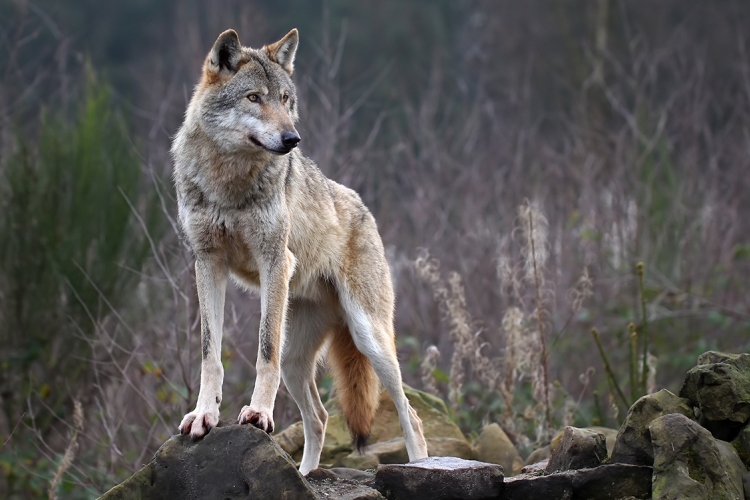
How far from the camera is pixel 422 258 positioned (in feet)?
23.3

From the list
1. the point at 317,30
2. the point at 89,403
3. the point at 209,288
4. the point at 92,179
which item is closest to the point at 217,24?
the point at 92,179

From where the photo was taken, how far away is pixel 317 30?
21.9 m

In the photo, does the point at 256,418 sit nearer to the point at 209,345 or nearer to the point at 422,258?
the point at 209,345

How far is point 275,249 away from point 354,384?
1499 millimetres

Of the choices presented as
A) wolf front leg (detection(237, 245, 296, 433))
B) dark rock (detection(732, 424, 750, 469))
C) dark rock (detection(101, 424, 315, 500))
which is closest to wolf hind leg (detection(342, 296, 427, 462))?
wolf front leg (detection(237, 245, 296, 433))

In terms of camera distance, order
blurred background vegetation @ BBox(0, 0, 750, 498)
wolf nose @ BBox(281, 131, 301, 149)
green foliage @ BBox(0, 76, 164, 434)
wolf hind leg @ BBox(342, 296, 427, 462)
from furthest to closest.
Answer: green foliage @ BBox(0, 76, 164, 434) → blurred background vegetation @ BBox(0, 0, 750, 498) → wolf hind leg @ BBox(342, 296, 427, 462) → wolf nose @ BBox(281, 131, 301, 149)

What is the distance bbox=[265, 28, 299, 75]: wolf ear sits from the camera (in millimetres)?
5328

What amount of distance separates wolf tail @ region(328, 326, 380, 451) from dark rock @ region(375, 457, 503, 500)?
1382 millimetres

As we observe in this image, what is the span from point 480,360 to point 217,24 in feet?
21.6

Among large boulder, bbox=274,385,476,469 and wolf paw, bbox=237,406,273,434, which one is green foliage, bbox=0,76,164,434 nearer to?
large boulder, bbox=274,385,476,469

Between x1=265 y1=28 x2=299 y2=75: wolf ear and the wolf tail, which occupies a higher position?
x1=265 y1=28 x2=299 y2=75: wolf ear

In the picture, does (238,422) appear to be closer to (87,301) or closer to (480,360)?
(480,360)

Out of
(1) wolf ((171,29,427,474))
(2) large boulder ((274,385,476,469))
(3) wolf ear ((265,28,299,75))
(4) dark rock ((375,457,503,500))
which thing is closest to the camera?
(4) dark rock ((375,457,503,500))

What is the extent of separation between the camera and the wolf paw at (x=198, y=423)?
4414 millimetres
